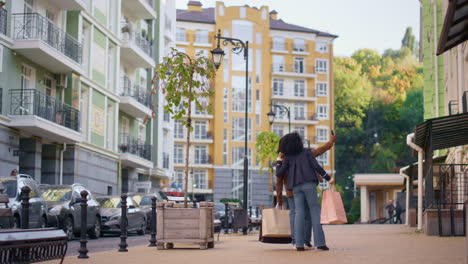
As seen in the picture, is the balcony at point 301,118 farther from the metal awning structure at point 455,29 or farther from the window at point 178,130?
the metal awning structure at point 455,29

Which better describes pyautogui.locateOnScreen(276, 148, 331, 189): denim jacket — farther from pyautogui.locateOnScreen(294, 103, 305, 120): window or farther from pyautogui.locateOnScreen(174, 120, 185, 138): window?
pyautogui.locateOnScreen(294, 103, 305, 120): window

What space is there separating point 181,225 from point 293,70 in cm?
7528

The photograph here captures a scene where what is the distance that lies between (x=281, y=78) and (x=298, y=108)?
13.0ft

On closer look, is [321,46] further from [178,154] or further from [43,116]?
[43,116]

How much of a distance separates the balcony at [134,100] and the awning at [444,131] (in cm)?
2237

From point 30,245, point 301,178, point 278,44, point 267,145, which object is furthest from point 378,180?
point 30,245

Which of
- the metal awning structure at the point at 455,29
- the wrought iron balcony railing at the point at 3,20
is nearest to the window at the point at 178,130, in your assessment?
the wrought iron balcony railing at the point at 3,20

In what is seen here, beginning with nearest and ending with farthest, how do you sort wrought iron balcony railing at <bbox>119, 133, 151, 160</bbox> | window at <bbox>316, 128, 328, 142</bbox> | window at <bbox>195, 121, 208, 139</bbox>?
1. wrought iron balcony railing at <bbox>119, 133, 151, 160</bbox>
2. window at <bbox>195, 121, 208, 139</bbox>
3. window at <bbox>316, 128, 328, 142</bbox>

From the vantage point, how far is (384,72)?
9350cm

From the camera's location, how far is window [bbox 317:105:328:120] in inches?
3553

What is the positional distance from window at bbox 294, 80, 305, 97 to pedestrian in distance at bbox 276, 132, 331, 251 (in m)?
77.0

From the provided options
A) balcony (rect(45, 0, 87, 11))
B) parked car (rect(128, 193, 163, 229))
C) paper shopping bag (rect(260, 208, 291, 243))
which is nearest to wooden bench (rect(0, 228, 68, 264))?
paper shopping bag (rect(260, 208, 291, 243))

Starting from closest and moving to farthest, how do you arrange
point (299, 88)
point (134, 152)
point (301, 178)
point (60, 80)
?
point (301, 178) → point (60, 80) → point (134, 152) → point (299, 88)

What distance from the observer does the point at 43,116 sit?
30.8 meters
